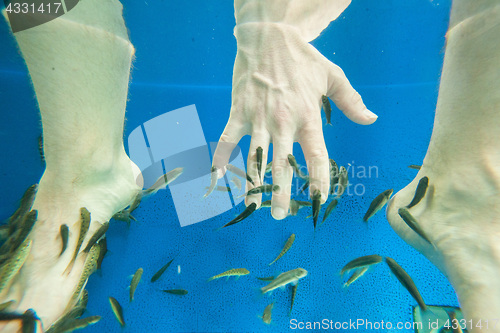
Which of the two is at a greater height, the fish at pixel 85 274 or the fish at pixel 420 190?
the fish at pixel 420 190

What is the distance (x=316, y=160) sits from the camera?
1.56m

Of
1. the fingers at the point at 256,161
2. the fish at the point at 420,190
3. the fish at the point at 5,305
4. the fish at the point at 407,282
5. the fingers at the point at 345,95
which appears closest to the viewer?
the fish at the point at 5,305

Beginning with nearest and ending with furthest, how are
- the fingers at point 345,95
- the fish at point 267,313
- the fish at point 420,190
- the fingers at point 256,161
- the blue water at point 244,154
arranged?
the fish at point 420,190, the fingers at point 256,161, the fingers at point 345,95, the fish at point 267,313, the blue water at point 244,154

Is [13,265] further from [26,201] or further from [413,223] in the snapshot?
[413,223]

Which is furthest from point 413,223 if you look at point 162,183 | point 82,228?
point 82,228

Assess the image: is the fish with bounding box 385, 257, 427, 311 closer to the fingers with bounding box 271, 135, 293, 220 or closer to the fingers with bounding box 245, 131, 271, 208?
the fingers with bounding box 271, 135, 293, 220

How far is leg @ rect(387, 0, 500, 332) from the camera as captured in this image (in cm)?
108

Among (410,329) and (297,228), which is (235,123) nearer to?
(297,228)

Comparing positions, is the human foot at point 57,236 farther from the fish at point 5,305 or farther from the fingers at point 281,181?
the fingers at point 281,181

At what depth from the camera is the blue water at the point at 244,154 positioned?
2.28m

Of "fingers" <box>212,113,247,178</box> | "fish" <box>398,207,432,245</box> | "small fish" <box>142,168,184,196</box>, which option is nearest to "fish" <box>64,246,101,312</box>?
"small fish" <box>142,168,184,196</box>

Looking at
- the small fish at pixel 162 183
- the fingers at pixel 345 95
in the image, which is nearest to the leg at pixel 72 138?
the small fish at pixel 162 183

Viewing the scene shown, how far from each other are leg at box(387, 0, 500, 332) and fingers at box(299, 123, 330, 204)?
1.74ft

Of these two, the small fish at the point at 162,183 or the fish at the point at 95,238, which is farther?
the small fish at the point at 162,183
